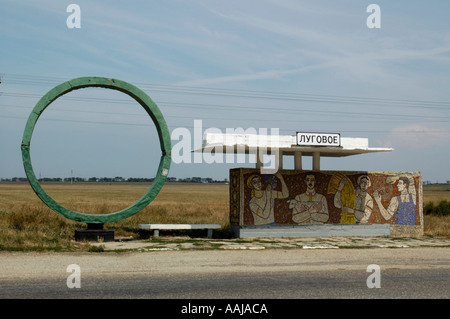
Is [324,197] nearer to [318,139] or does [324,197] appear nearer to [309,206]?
[309,206]

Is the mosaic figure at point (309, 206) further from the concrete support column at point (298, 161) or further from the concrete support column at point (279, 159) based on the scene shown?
the concrete support column at point (279, 159)

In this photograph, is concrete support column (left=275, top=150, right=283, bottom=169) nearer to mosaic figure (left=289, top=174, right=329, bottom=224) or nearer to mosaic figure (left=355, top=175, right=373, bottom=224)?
mosaic figure (left=289, top=174, right=329, bottom=224)

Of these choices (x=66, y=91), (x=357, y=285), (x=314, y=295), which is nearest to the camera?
(x=314, y=295)

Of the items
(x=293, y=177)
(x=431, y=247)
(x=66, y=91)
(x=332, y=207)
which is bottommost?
(x=431, y=247)

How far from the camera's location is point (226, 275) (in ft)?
32.6

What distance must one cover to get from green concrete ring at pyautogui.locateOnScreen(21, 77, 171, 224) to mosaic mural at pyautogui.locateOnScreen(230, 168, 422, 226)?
9.26 feet

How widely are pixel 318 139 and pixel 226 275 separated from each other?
344 inches

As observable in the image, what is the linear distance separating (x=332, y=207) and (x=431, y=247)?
3.82m

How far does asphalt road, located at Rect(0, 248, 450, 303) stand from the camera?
27.2 ft

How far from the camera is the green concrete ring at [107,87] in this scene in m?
14.8

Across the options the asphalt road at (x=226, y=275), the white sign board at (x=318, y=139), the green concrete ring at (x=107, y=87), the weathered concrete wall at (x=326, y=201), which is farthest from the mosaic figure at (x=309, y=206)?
the green concrete ring at (x=107, y=87)

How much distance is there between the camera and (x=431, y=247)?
15344 millimetres
